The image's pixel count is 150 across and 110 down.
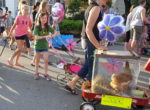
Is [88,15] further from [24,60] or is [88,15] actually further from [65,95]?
[24,60]

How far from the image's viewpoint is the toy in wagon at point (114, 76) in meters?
4.12

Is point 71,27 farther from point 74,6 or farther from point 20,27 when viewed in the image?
point 20,27

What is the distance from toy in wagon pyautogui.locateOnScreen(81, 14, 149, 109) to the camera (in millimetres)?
4121

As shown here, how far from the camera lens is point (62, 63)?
19.3 ft

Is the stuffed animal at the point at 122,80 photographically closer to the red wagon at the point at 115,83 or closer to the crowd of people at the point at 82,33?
the red wagon at the point at 115,83

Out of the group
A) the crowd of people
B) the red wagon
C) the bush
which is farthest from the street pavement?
the bush

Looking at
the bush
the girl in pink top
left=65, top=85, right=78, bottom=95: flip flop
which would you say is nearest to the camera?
left=65, top=85, right=78, bottom=95: flip flop

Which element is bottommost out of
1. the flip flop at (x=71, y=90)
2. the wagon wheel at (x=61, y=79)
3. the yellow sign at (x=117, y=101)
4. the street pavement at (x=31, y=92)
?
the street pavement at (x=31, y=92)

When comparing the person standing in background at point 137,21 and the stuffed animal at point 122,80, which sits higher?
the person standing in background at point 137,21

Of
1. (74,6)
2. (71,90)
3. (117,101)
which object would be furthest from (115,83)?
(74,6)

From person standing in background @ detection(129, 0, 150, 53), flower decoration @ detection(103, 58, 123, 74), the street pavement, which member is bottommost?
the street pavement

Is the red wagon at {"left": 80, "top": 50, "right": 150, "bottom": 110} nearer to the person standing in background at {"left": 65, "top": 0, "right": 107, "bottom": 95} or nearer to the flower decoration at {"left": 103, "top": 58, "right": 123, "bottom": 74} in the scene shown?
the flower decoration at {"left": 103, "top": 58, "right": 123, "bottom": 74}

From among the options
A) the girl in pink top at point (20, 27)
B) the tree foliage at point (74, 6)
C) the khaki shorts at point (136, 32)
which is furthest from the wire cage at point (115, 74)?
the tree foliage at point (74, 6)

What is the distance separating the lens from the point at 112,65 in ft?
13.9
